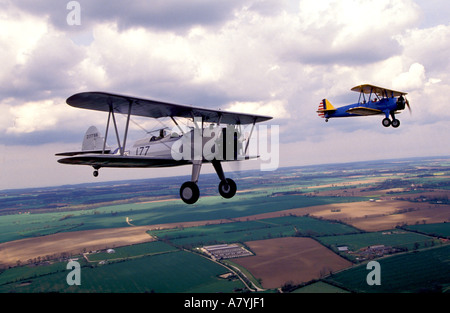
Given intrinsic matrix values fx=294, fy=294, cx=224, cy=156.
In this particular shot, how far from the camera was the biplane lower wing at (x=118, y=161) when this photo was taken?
9.94 meters

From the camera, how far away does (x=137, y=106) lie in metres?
11.7

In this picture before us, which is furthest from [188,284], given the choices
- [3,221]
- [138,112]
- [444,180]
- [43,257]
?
[444,180]

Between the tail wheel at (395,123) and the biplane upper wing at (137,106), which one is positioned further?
the tail wheel at (395,123)

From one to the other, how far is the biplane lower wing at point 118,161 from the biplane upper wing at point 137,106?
1.84 m

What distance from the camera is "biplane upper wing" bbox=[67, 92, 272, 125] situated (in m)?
10.2

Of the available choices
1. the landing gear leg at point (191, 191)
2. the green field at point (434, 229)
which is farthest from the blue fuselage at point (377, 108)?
the green field at point (434, 229)

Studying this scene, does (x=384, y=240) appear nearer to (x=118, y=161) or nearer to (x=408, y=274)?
(x=408, y=274)

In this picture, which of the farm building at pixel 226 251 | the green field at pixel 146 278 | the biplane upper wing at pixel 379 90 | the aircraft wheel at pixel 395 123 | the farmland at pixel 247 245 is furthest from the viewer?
the farm building at pixel 226 251

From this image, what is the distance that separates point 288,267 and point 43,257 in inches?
2809

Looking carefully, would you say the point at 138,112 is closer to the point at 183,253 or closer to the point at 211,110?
the point at 211,110

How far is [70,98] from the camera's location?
33.2ft

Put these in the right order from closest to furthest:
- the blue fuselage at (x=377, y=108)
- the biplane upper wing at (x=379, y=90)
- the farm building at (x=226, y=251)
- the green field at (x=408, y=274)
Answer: the blue fuselage at (x=377, y=108), the biplane upper wing at (x=379, y=90), the green field at (x=408, y=274), the farm building at (x=226, y=251)

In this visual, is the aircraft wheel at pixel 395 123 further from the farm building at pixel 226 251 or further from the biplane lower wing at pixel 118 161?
the farm building at pixel 226 251

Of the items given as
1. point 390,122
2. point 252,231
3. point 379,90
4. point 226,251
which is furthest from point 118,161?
point 252,231
